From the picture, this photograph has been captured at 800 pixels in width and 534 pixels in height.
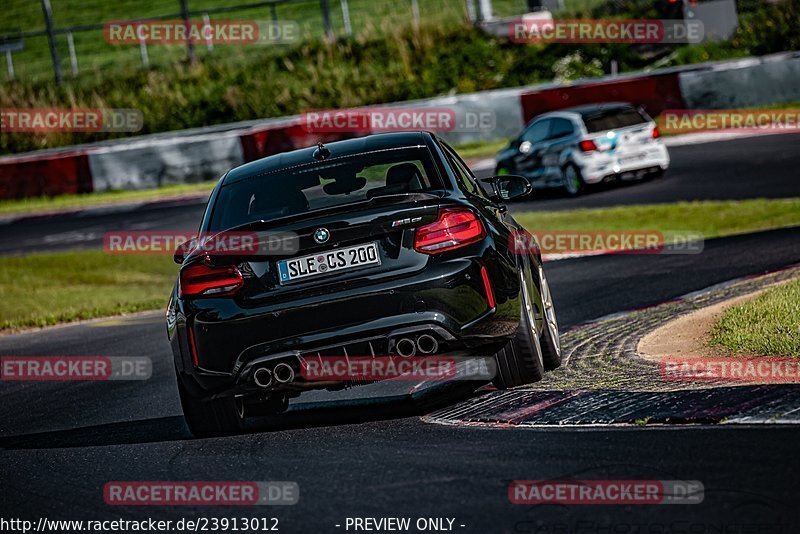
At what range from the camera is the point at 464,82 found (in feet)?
115

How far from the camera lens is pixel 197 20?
43469 millimetres

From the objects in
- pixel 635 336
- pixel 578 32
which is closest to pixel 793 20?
pixel 578 32

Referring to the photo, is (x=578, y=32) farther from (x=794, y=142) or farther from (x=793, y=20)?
(x=794, y=142)

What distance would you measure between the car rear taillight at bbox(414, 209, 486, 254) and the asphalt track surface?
899mm

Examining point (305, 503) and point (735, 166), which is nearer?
point (305, 503)

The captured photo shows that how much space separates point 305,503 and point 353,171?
258cm
